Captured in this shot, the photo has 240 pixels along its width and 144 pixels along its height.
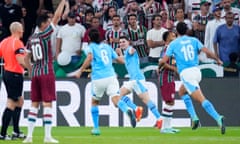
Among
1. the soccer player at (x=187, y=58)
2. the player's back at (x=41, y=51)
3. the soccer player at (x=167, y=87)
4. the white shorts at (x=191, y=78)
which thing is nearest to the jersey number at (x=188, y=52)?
the soccer player at (x=187, y=58)

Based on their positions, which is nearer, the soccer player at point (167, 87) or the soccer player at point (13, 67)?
the soccer player at point (13, 67)

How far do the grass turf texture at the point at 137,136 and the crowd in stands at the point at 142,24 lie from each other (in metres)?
2.32

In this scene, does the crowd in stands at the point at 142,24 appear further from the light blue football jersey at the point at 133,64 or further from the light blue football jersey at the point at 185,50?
the light blue football jersey at the point at 185,50

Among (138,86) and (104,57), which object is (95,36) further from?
(138,86)

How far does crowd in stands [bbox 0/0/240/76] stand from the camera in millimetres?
24953

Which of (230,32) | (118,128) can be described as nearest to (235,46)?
(230,32)

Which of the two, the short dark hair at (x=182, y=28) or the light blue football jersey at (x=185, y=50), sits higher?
the short dark hair at (x=182, y=28)

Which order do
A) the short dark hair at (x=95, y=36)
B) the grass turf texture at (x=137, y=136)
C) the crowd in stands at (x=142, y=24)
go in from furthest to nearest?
1. the crowd in stands at (x=142, y=24)
2. the short dark hair at (x=95, y=36)
3. the grass turf texture at (x=137, y=136)

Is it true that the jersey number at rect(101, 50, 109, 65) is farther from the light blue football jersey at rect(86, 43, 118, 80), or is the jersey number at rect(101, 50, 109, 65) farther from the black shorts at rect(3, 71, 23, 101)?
the black shorts at rect(3, 71, 23, 101)

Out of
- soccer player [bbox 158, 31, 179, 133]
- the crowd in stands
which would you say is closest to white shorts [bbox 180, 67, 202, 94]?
soccer player [bbox 158, 31, 179, 133]

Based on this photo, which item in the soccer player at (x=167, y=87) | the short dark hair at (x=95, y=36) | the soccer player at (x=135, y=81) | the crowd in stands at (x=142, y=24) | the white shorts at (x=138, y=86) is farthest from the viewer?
the crowd in stands at (x=142, y=24)

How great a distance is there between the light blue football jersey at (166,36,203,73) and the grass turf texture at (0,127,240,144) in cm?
157

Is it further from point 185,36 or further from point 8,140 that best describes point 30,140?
point 185,36

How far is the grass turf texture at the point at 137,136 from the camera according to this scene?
1892cm
